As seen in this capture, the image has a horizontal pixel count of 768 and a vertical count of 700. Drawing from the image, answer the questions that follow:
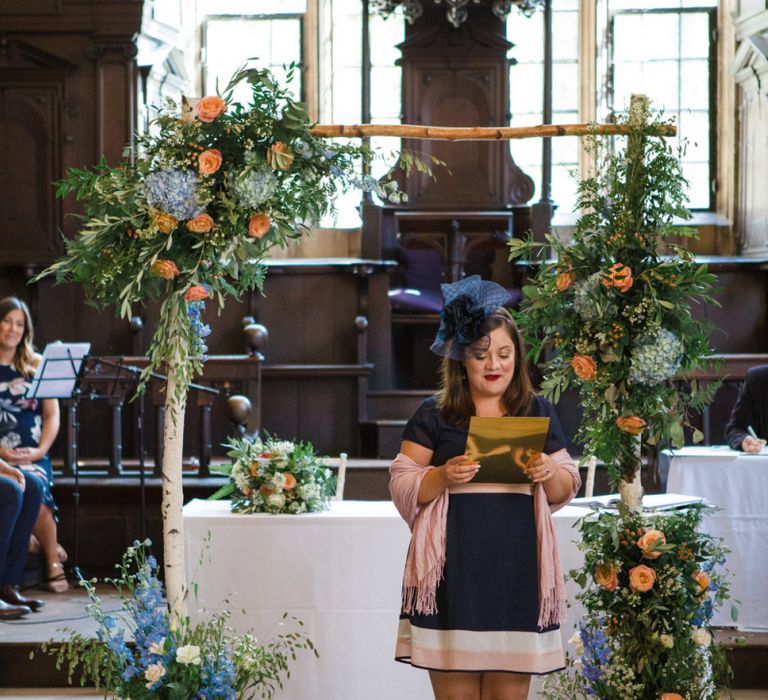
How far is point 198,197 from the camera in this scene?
3.35 metres

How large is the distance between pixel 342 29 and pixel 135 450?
4131 mm

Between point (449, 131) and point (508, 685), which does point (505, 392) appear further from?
point (449, 131)

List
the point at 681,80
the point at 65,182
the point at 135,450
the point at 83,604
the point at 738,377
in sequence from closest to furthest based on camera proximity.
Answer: the point at 65,182
the point at 83,604
the point at 738,377
the point at 135,450
the point at 681,80

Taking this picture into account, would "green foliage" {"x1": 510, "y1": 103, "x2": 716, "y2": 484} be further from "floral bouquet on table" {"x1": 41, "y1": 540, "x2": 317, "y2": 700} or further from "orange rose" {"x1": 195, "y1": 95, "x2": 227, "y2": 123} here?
"floral bouquet on table" {"x1": 41, "y1": 540, "x2": 317, "y2": 700}

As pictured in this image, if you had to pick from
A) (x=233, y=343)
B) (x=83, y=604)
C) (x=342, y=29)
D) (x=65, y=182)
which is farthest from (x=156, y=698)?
(x=342, y=29)

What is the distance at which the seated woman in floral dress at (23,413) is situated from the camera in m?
5.64

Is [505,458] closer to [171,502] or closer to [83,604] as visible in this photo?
[171,502]

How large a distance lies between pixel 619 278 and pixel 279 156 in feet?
3.34

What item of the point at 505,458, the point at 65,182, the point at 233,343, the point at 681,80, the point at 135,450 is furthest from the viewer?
the point at 681,80

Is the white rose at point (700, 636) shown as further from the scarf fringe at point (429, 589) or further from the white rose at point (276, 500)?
the white rose at point (276, 500)

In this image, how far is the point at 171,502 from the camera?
11.6 ft

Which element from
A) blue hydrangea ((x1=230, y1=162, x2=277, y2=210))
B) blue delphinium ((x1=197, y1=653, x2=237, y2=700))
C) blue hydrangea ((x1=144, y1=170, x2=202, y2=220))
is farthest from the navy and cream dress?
blue hydrangea ((x1=144, y1=170, x2=202, y2=220))

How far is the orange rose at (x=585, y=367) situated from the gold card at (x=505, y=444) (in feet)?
1.59

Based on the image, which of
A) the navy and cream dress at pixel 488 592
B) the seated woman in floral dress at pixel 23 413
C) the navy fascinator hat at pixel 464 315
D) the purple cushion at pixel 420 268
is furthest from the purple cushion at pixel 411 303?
the navy and cream dress at pixel 488 592
